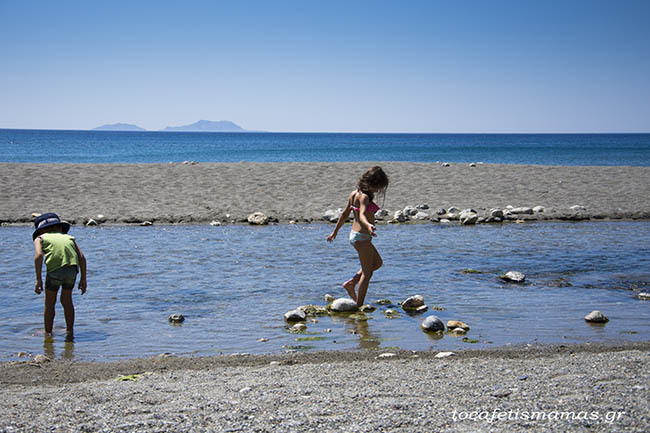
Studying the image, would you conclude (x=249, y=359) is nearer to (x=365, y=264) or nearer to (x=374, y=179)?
(x=365, y=264)

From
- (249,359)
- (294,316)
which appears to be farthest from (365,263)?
(249,359)

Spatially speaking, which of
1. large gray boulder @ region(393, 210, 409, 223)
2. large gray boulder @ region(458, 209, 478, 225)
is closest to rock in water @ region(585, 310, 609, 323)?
large gray boulder @ region(458, 209, 478, 225)

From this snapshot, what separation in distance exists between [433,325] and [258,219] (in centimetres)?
1030

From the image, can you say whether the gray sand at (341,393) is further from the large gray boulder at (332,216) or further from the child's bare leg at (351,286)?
the large gray boulder at (332,216)

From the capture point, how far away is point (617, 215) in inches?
701

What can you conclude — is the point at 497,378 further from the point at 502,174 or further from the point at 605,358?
the point at 502,174

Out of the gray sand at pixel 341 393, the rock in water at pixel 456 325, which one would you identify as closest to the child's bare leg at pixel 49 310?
the gray sand at pixel 341 393

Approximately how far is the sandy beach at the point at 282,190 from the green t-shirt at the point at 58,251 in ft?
32.0

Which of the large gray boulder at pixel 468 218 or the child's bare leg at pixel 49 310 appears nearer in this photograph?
the child's bare leg at pixel 49 310

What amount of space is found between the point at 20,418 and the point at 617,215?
1757cm

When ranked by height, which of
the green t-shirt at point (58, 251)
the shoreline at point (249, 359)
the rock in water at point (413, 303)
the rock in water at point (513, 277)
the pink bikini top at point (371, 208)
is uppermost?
the pink bikini top at point (371, 208)

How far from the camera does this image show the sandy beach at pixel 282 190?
18094 millimetres

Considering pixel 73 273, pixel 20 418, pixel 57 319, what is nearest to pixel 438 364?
pixel 20 418

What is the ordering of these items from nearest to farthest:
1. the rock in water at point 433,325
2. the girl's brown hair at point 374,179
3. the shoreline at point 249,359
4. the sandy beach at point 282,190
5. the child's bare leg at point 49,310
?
the shoreline at point 249,359
the child's bare leg at point 49,310
the rock in water at point 433,325
the girl's brown hair at point 374,179
the sandy beach at point 282,190
